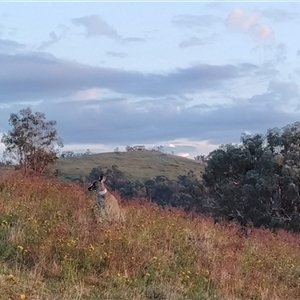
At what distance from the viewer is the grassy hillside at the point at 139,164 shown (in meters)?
80.1

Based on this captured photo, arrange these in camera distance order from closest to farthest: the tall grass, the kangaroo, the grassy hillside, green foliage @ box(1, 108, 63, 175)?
the tall grass
the kangaroo
green foliage @ box(1, 108, 63, 175)
the grassy hillside

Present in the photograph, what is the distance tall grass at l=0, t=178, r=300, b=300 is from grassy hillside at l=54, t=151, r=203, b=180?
196 feet

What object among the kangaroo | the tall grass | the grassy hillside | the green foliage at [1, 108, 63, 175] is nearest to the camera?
the tall grass

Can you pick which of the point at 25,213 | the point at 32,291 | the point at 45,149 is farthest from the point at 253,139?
the point at 32,291

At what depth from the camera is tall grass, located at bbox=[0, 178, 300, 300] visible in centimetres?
829

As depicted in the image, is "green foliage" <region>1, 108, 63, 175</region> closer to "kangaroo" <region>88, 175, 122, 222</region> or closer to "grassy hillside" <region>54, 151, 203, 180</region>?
"kangaroo" <region>88, 175, 122, 222</region>

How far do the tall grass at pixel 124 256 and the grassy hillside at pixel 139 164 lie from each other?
59.7 m

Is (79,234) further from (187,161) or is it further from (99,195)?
(187,161)

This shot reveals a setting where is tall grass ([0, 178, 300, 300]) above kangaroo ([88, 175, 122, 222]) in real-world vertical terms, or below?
below

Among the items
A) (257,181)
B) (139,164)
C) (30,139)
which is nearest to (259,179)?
(257,181)

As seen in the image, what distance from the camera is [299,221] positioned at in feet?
100

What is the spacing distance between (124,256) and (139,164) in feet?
277

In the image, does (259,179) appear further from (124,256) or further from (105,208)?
(124,256)


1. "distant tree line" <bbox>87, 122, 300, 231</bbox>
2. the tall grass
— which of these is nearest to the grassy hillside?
Answer: "distant tree line" <bbox>87, 122, 300, 231</bbox>
